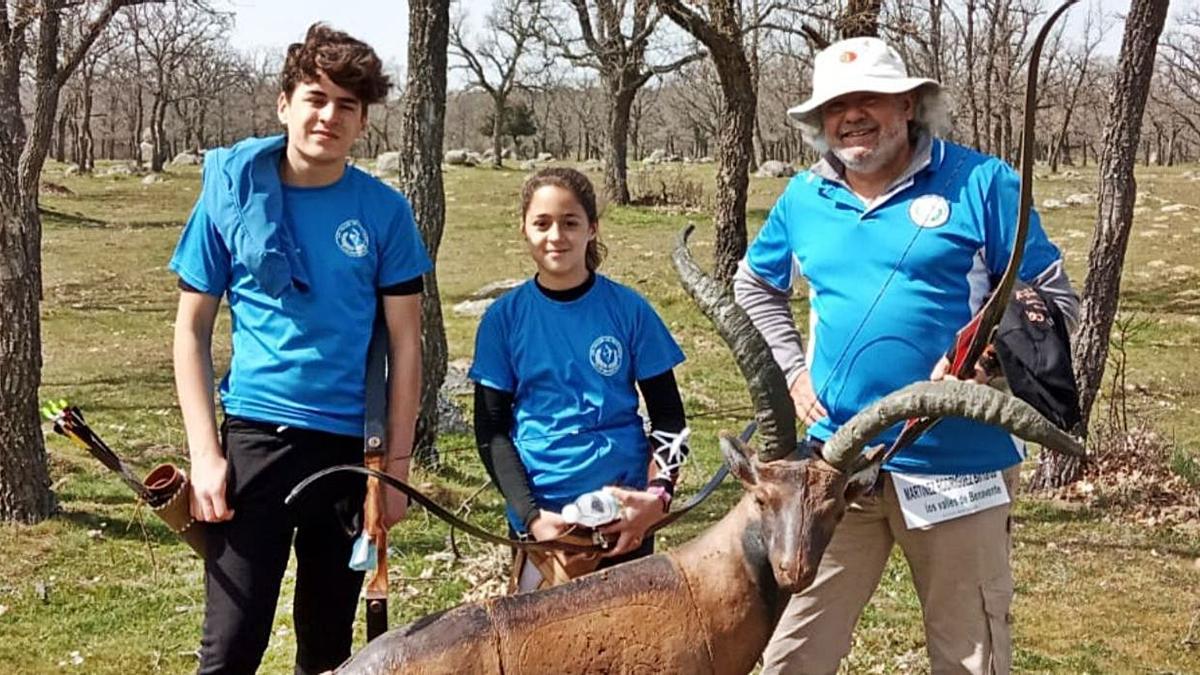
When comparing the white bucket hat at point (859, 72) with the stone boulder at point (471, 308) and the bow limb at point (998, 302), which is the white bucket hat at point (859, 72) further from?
the stone boulder at point (471, 308)

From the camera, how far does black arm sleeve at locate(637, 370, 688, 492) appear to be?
12.2 feet

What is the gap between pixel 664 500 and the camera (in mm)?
3570

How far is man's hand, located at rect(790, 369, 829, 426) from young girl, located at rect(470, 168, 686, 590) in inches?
16.5

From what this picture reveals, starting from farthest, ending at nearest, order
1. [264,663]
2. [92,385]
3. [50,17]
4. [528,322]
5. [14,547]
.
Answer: [92,385]
[50,17]
[14,547]
[264,663]
[528,322]

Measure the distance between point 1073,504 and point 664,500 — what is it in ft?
21.3

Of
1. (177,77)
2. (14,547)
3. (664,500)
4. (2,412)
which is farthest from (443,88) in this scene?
(177,77)

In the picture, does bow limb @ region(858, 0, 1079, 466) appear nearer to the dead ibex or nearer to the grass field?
the dead ibex

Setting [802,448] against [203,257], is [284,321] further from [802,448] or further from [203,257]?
[802,448]

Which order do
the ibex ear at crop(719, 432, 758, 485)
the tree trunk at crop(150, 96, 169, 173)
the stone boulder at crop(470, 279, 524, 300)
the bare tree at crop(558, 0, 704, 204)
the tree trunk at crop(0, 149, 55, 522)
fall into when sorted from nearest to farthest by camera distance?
1. the ibex ear at crop(719, 432, 758, 485)
2. the tree trunk at crop(0, 149, 55, 522)
3. the stone boulder at crop(470, 279, 524, 300)
4. the bare tree at crop(558, 0, 704, 204)
5. the tree trunk at crop(150, 96, 169, 173)

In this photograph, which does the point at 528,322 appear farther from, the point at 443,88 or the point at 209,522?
the point at 443,88

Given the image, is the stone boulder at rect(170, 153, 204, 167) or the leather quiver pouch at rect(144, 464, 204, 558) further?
the stone boulder at rect(170, 153, 204, 167)

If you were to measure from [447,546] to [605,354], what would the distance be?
4190 millimetres

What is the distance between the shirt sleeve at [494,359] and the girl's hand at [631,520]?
494 millimetres

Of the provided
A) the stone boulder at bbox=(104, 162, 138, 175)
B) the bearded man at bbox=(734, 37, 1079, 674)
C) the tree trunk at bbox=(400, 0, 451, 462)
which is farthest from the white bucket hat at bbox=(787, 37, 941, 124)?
the stone boulder at bbox=(104, 162, 138, 175)
